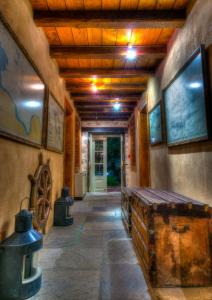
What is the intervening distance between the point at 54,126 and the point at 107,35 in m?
1.41

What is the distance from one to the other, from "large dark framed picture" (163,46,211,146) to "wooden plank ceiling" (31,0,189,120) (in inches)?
23.9

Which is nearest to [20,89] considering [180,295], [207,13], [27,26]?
[27,26]

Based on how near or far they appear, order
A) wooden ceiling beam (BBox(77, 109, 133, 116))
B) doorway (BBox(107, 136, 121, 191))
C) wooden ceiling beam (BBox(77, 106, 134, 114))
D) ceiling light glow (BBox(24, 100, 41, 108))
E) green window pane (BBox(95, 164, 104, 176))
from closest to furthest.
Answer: ceiling light glow (BBox(24, 100, 41, 108)) < wooden ceiling beam (BBox(77, 106, 134, 114)) < wooden ceiling beam (BBox(77, 109, 133, 116)) < green window pane (BBox(95, 164, 104, 176)) < doorway (BBox(107, 136, 121, 191))

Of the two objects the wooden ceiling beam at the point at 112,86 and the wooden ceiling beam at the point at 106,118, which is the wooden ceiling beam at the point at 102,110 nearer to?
the wooden ceiling beam at the point at 106,118

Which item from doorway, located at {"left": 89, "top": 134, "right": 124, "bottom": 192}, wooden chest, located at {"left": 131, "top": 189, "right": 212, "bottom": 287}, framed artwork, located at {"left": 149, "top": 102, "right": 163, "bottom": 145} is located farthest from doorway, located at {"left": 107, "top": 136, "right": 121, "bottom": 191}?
wooden chest, located at {"left": 131, "top": 189, "right": 212, "bottom": 287}

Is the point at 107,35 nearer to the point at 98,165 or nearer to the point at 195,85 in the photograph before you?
the point at 195,85

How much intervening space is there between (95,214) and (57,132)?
68.4 inches

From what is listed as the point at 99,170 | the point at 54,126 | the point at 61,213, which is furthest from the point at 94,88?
the point at 99,170

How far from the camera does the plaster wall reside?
4.44ft

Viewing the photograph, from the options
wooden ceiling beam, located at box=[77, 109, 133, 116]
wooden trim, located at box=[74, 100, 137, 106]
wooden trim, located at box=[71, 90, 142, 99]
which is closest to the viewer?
wooden trim, located at box=[71, 90, 142, 99]

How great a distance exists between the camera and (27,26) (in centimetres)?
176

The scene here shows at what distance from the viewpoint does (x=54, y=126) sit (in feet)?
8.91

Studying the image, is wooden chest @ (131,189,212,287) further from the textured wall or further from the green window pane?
the green window pane

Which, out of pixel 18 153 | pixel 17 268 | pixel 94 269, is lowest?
pixel 94 269
